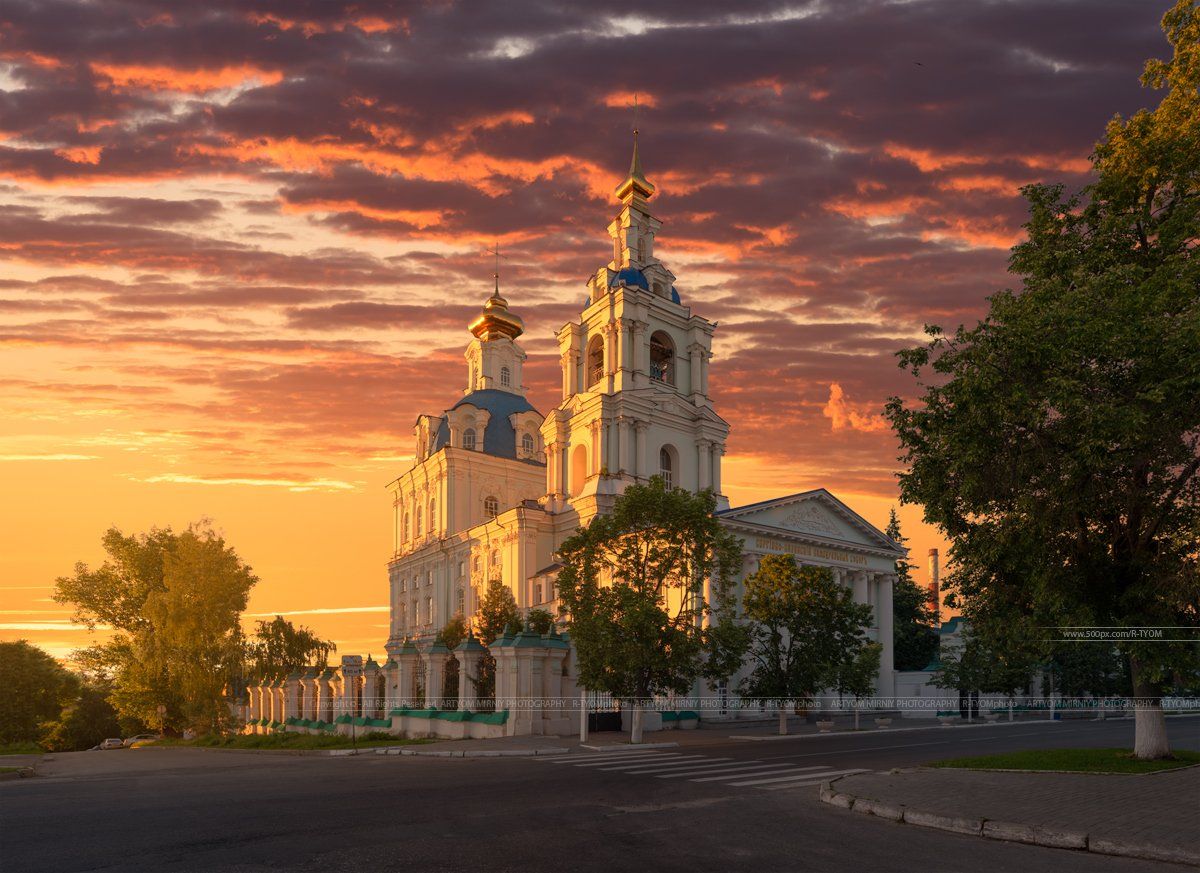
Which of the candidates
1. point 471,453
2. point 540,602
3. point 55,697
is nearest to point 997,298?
point 540,602

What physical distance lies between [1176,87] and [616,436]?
40198 mm

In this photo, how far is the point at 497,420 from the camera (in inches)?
3209

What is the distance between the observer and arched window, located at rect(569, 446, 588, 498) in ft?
212

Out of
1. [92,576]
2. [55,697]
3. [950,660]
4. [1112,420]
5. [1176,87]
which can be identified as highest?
[1176,87]

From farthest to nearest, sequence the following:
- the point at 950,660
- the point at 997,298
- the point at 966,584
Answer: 1. the point at 950,660
2. the point at 966,584
3. the point at 997,298

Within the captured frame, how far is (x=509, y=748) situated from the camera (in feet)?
94.4

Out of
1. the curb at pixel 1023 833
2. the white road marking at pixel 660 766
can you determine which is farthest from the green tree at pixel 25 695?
the curb at pixel 1023 833

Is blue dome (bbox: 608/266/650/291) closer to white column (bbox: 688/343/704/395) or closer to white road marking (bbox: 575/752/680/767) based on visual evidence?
white column (bbox: 688/343/704/395)

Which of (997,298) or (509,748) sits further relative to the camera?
(509,748)

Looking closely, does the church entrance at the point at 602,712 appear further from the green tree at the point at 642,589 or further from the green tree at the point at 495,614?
the green tree at the point at 495,614

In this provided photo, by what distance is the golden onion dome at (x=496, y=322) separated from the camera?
8956 centimetres

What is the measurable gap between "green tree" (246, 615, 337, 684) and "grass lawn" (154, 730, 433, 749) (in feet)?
38.6

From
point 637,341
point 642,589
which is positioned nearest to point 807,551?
point 637,341

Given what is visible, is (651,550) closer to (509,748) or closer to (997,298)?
(509,748)
